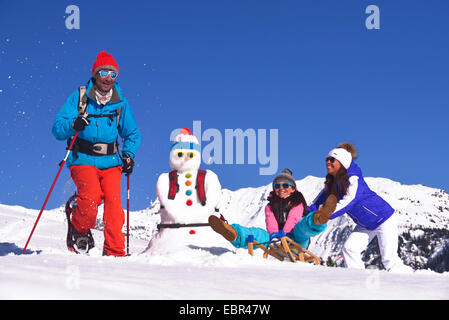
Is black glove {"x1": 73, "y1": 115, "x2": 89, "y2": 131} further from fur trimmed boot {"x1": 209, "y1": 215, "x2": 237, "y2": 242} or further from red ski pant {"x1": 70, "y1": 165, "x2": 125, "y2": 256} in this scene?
fur trimmed boot {"x1": 209, "y1": 215, "x2": 237, "y2": 242}

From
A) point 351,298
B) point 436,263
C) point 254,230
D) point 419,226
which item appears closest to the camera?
point 351,298

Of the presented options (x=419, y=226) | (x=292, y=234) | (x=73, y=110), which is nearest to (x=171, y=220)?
(x=292, y=234)

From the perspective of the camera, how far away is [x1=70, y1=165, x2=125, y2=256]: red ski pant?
6578mm

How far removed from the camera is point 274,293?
9.62 feet

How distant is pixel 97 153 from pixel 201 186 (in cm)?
146

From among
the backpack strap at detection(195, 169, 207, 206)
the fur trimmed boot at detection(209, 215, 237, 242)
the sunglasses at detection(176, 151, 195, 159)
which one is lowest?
the fur trimmed boot at detection(209, 215, 237, 242)

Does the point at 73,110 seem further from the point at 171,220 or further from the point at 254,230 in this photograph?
the point at 254,230

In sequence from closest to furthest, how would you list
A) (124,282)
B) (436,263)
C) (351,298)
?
1. (351,298)
2. (124,282)
3. (436,263)

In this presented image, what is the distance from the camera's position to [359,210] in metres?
6.44

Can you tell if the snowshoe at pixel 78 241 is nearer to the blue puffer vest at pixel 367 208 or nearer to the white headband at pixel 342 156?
the blue puffer vest at pixel 367 208

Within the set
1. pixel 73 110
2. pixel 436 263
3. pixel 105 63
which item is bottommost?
pixel 436 263

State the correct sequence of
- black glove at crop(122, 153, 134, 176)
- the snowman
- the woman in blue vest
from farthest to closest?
black glove at crop(122, 153, 134, 176)
the woman in blue vest
the snowman

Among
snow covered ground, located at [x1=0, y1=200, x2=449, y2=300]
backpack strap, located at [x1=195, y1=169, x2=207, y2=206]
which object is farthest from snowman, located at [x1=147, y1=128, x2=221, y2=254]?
snow covered ground, located at [x1=0, y1=200, x2=449, y2=300]
